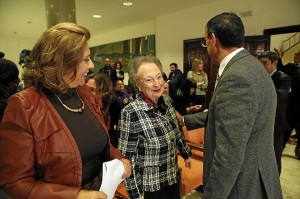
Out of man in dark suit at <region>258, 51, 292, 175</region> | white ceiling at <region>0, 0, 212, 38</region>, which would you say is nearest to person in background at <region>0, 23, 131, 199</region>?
man in dark suit at <region>258, 51, 292, 175</region>

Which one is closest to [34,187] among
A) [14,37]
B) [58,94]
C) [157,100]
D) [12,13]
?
[58,94]

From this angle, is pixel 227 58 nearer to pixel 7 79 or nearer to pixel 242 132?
pixel 242 132

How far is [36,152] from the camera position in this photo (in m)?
0.88

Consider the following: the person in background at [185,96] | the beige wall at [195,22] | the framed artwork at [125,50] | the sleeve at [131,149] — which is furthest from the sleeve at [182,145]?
the framed artwork at [125,50]

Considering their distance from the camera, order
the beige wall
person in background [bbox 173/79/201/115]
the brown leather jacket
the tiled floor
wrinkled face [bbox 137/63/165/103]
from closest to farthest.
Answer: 1. the brown leather jacket
2. wrinkled face [bbox 137/63/165/103]
3. the tiled floor
4. person in background [bbox 173/79/201/115]
5. the beige wall

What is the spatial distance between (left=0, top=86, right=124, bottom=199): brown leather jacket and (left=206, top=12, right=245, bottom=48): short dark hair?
2.94 ft

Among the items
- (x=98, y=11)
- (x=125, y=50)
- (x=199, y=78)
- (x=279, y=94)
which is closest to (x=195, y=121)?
(x=279, y=94)

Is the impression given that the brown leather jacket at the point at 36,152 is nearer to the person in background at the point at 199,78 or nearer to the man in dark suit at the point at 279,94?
the man in dark suit at the point at 279,94

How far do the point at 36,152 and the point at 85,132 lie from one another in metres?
0.22

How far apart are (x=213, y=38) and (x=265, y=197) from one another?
89cm

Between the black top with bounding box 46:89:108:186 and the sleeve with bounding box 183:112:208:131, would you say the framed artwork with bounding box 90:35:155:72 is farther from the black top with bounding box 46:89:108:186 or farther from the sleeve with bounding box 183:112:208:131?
the black top with bounding box 46:89:108:186

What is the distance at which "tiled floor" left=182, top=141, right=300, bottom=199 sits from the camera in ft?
8.82

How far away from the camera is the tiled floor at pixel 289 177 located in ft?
8.82

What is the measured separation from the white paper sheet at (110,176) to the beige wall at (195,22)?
202 inches
